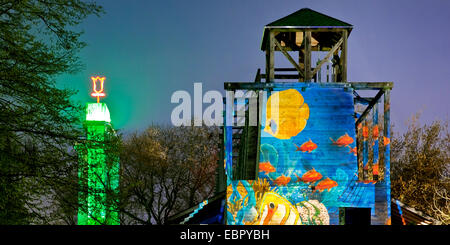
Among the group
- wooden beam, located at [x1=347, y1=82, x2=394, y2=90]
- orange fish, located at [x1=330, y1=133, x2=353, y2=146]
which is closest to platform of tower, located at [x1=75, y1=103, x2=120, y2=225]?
orange fish, located at [x1=330, y1=133, x2=353, y2=146]

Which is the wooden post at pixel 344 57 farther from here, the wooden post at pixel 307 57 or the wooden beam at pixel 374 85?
the wooden post at pixel 307 57

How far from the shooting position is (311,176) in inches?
672

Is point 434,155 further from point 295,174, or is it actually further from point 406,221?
point 295,174

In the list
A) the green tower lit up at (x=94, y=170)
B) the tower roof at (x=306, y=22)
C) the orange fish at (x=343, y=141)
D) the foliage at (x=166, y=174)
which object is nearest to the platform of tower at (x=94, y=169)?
the green tower lit up at (x=94, y=170)

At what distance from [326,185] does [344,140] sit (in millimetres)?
1699

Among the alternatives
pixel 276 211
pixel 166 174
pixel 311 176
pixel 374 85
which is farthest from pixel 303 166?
pixel 166 174

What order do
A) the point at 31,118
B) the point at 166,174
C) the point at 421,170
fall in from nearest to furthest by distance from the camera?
the point at 31,118 < the point at 421,170 < the point at 166,174

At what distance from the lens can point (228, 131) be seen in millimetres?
16812

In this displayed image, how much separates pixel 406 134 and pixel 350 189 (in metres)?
16.3

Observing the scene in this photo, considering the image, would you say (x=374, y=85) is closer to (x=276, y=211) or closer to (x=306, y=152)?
(x=306, y=152)

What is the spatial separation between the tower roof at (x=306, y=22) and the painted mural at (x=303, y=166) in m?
2.33

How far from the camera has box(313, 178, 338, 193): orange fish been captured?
16938 millimetres

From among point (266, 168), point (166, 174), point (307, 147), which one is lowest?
point (166, 174)
